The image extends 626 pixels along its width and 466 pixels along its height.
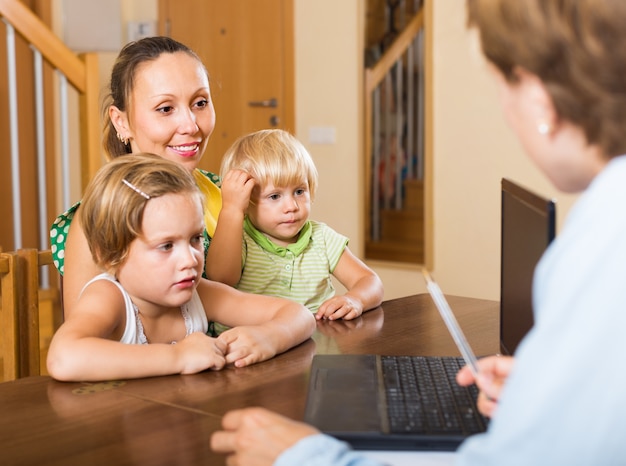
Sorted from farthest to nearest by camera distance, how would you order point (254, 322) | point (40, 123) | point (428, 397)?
point (40, 123)
point (254, 322)
point (428, 397)

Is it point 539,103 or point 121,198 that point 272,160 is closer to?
point 121,198

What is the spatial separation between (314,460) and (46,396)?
0.57 metres

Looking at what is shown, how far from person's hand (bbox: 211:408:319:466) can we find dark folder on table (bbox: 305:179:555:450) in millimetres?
120

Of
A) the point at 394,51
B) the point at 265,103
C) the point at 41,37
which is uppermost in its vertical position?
the point at 394,51

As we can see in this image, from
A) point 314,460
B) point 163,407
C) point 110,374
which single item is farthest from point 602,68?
point 110,374

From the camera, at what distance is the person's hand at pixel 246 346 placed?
1.40m

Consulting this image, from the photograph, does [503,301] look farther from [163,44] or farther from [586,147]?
[163,44]

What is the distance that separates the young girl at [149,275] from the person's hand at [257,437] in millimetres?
401


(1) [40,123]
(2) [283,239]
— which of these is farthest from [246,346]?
(1) [40,123]

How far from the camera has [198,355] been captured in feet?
4.42

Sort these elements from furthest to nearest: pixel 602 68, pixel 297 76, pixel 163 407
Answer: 1. pixel 297 76
2. pixel 163 407
3. pixel 602 68

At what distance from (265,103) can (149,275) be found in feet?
14.2

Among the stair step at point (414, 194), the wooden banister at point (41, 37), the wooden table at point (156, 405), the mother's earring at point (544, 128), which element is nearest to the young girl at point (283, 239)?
the wooden table at point (156, 405)

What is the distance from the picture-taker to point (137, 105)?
6.29 feet
